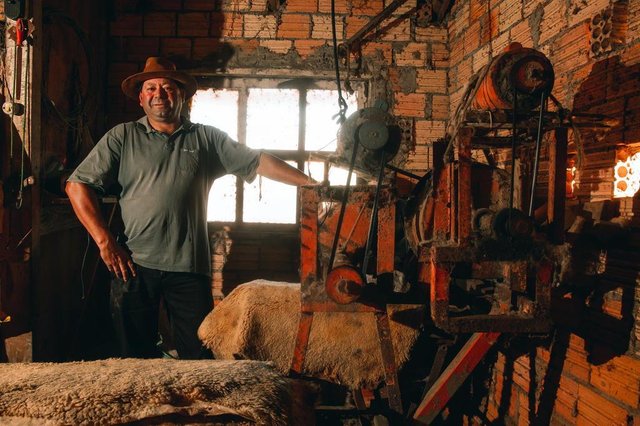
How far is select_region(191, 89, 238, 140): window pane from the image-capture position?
474 cm

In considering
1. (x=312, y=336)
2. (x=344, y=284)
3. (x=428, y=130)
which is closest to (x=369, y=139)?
(x=344, y=284)

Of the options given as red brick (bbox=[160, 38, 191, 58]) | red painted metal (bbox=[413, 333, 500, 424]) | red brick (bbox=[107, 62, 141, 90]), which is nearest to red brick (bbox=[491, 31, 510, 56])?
red painted metal (bbox=[413, 333, 500, 424])

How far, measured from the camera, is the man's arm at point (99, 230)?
8.47 ft

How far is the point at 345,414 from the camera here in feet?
8.02

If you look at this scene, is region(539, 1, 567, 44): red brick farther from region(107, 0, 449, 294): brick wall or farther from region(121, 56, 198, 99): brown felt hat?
region(121, 56, 198, 99): brown felt hat

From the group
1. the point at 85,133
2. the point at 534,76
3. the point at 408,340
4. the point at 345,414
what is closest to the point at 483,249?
the point at 534,76

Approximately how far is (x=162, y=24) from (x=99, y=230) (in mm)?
3072

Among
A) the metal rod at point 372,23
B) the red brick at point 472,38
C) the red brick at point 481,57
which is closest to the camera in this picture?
the red brick at point 481,57

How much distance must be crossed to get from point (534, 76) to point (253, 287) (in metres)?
2.15

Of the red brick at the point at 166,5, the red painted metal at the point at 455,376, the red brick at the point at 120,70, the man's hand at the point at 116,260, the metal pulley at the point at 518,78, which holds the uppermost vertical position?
the red brick at the point at 166,5

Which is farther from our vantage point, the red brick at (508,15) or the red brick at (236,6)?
the red brick at (236,6)

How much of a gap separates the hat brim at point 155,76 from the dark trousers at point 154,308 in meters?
1.41

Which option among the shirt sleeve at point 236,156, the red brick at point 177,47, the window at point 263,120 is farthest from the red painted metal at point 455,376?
the red brick at point 177,47

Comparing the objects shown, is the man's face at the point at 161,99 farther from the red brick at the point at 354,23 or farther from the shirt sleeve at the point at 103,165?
the red brick at the point at 354,23
